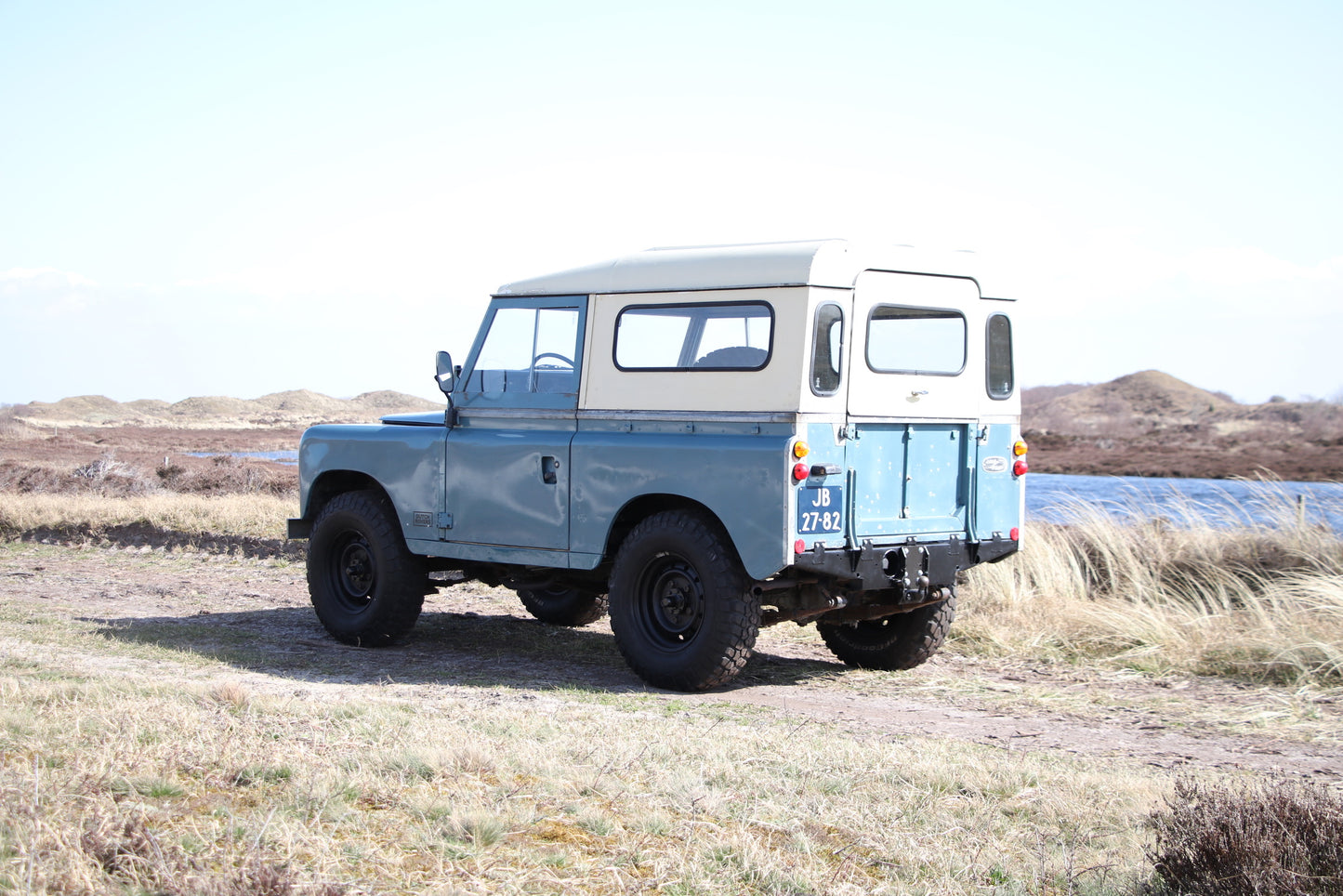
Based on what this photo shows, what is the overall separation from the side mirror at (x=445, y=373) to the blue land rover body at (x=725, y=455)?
0.06ft

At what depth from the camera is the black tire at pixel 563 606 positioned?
11.0 metres

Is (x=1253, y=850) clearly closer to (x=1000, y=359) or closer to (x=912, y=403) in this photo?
(x=912, y=403)

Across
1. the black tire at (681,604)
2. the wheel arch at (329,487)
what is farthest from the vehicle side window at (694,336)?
the wheel arch at (329,487)

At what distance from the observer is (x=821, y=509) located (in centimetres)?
753

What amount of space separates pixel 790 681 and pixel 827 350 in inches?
94.6

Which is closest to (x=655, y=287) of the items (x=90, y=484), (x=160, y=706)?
(x=160, y=706)

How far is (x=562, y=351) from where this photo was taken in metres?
8.77

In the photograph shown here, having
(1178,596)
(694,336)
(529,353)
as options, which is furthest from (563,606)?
(1178,596)

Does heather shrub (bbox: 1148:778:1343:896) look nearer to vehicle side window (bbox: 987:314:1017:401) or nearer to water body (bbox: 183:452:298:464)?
vehicle side window (bbox: 987:314:1017:401)

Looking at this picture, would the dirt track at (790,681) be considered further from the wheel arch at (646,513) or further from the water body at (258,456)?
the water body at (258,456)

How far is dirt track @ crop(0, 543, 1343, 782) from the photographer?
718 centimetres

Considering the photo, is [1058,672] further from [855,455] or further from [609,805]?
[609,805]

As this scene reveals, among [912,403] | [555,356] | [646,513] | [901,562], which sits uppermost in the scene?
[555,356]

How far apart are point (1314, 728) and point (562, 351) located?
17.3 ft
